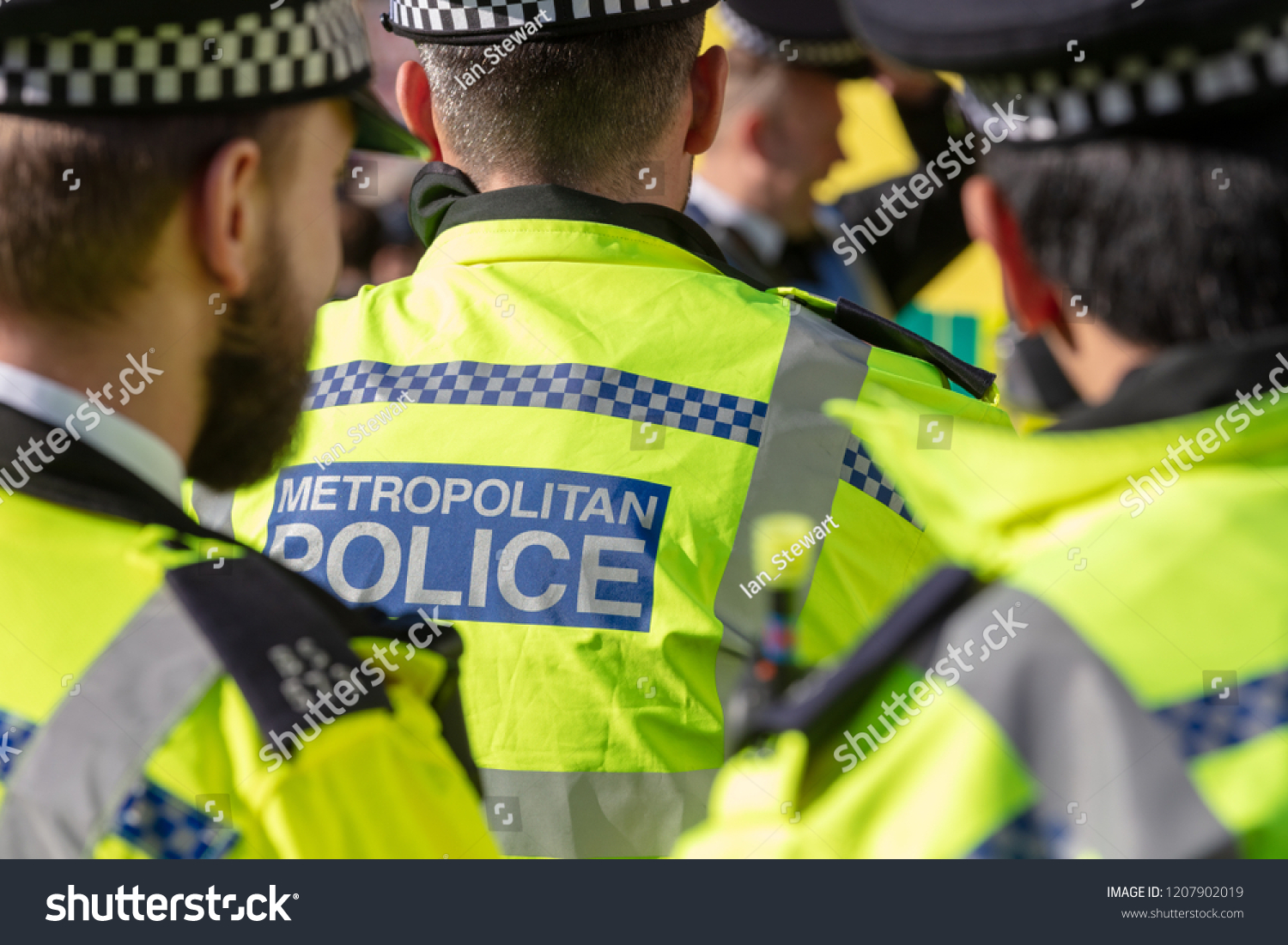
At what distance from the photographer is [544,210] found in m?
2.20

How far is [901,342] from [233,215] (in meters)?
1.19

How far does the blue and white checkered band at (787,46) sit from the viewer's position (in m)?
4.25

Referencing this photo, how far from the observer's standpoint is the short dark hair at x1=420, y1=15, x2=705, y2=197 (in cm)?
229

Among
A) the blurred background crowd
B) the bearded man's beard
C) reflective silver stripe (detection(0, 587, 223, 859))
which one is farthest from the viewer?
the blurred background crowd

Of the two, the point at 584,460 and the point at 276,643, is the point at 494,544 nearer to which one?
the point at 584,460

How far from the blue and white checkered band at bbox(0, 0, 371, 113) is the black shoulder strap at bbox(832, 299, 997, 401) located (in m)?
1.02

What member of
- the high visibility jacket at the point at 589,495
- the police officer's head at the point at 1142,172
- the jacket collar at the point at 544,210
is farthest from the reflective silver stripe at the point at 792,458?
the police officer's head at the point at 1142,172

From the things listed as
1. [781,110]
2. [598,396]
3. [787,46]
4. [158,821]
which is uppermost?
[158,821]

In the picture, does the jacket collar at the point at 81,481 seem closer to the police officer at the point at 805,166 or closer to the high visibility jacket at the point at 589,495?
the high visibility jacket at the point at 589,495

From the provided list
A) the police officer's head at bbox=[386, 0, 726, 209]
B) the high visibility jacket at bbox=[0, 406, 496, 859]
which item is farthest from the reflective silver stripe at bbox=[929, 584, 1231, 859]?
the police officer's head at bbox=[386, 0, 726, 209]

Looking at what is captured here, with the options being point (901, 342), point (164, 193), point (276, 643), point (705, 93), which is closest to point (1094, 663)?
point (276, 643)

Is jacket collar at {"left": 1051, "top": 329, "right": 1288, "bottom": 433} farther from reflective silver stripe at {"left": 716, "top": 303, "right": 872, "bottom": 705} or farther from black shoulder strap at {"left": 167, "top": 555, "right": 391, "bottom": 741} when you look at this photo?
reflective silver stripe at {"left": 716, "top": 303, "right": 872, "bottom": 705}

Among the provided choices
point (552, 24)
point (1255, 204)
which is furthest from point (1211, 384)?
point (552, 24)
